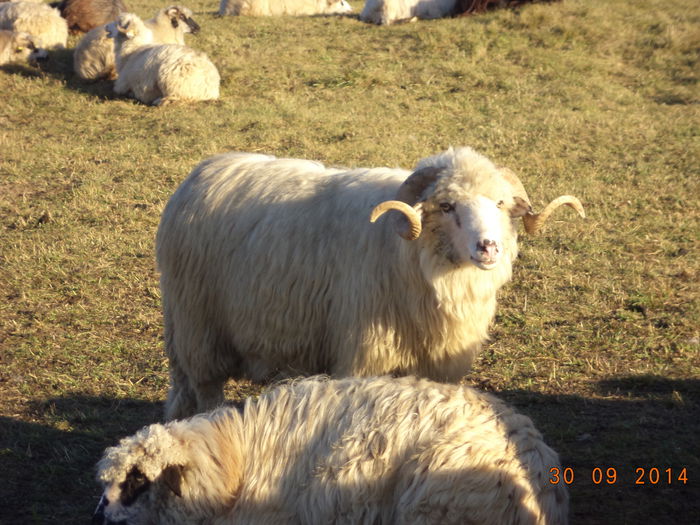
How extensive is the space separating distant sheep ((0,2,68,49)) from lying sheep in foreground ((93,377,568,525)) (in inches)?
515

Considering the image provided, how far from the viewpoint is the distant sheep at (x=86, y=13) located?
16797 mm

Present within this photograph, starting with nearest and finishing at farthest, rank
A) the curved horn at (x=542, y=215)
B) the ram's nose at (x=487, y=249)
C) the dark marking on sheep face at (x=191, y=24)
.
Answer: the ram's nose at (x=487, y=249) → the curved horn at (x=542, y=215) → the dark marking on sheep face at (x=191, y=24)

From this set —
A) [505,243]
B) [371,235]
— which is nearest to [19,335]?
[371,235]

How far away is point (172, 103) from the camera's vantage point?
40.2ft

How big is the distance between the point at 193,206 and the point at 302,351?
3.91 feet

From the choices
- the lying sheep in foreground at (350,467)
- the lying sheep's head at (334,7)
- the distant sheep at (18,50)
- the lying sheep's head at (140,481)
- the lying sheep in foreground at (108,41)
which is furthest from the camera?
the lying sheep's head at (334,7)

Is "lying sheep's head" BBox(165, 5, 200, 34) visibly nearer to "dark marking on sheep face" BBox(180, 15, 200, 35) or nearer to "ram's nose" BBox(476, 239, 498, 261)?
"dark marking on sheep face" BBox(180, 15, 200, 35)

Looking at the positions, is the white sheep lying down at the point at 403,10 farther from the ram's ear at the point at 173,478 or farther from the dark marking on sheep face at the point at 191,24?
the ram's ear at the point at 173,478

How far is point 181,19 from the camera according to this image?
1438cm

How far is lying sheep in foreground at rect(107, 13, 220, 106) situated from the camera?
1220cm

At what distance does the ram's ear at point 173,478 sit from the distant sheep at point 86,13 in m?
15.0

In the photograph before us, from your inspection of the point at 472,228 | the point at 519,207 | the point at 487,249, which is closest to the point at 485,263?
the point at 487,249

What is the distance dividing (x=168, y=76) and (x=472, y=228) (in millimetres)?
8858

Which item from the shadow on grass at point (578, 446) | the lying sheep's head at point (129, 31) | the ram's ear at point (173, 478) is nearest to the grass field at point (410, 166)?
the shadow on grass at point (578, 446)
